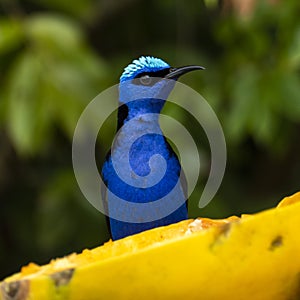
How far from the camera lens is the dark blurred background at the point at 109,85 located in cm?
308

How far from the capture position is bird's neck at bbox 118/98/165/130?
6.58ft

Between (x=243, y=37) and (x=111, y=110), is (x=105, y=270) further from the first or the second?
(x=243, y=37)

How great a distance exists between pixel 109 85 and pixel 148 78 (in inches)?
61.6

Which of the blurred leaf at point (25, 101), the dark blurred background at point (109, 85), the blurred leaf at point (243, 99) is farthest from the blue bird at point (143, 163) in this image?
the blurred leaf at point (243, 99)

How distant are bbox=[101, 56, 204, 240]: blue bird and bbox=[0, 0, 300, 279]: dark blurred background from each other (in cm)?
42

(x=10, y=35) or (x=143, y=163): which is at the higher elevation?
(x=10, y=35)

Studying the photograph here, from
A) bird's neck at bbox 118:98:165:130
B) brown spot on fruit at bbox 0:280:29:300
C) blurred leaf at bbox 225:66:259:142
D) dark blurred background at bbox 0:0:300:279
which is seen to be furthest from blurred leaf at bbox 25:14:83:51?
brown spot on fruit at bbox 0:280:29:300

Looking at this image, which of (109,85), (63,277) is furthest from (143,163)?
(109,85)

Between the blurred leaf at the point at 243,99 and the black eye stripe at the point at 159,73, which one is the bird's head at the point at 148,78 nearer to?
the black eye stripe at the point at 159,73

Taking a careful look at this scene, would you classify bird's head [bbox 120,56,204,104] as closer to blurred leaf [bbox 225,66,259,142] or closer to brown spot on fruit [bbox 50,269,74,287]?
blurred leaf [bbox 225,66,259,142]

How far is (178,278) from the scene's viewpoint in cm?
68

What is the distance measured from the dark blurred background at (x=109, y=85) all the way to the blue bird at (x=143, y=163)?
424mm

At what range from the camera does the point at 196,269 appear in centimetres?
68

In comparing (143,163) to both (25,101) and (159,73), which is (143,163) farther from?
(25,101)
